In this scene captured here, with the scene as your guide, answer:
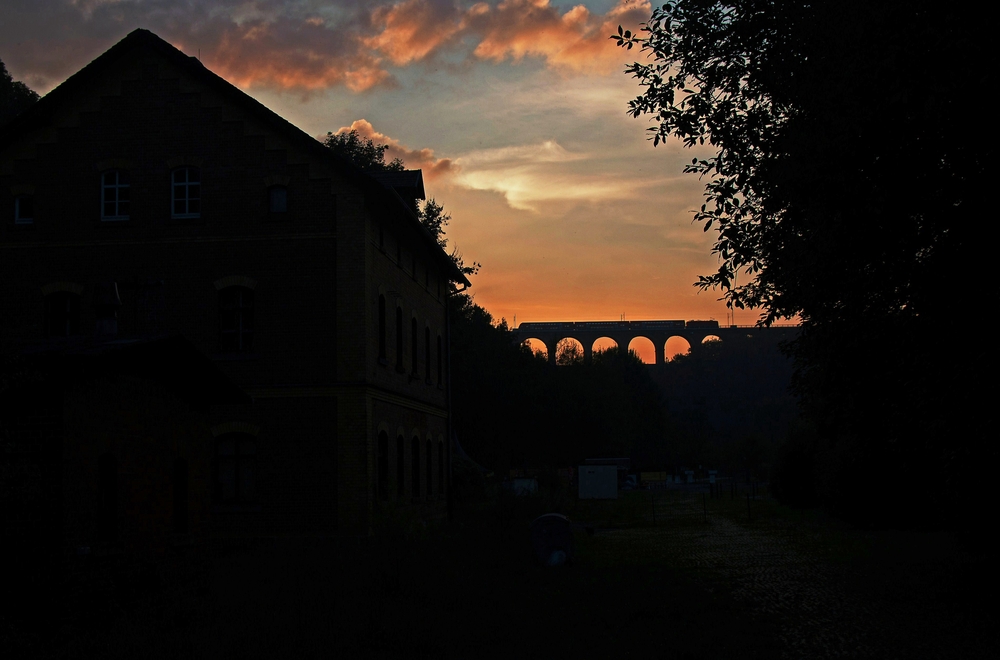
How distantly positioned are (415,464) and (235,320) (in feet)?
27.1

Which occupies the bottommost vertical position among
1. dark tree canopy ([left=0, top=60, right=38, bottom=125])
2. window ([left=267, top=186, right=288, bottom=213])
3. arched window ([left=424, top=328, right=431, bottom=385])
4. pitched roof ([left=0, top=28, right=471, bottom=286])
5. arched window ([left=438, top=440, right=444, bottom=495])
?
arched window ([left=438, top=440, right=444, bottom=495])

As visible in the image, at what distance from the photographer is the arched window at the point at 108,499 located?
40.0 ft

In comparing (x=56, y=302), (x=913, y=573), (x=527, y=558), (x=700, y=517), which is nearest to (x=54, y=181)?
(x=56, y=302)

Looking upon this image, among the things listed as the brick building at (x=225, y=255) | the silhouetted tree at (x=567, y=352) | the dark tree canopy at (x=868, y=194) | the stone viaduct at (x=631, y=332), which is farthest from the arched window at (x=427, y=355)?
the stone viaduct at (x=631, y=332)

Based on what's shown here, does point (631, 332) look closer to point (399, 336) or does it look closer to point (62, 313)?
point (399, 336)

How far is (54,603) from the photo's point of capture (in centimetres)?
1097

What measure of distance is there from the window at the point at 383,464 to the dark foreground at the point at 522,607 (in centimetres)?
514

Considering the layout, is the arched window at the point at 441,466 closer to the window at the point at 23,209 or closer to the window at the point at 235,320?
the window at the point at 235,320

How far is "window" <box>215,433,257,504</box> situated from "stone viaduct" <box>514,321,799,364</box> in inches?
3972

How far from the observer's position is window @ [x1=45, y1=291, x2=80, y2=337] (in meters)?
23.9

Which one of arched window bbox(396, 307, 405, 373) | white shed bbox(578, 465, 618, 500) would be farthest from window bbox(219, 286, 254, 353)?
white shed bbox(578, 465, 618, 500)

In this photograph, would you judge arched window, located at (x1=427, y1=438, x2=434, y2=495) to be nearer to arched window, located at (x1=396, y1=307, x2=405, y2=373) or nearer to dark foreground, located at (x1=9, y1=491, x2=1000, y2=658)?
arched window, located at (x1=396, y1=307, x2=405, y2=373)

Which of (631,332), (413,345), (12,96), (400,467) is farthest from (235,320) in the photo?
(631,332)

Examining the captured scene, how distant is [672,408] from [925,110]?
133145 mm
